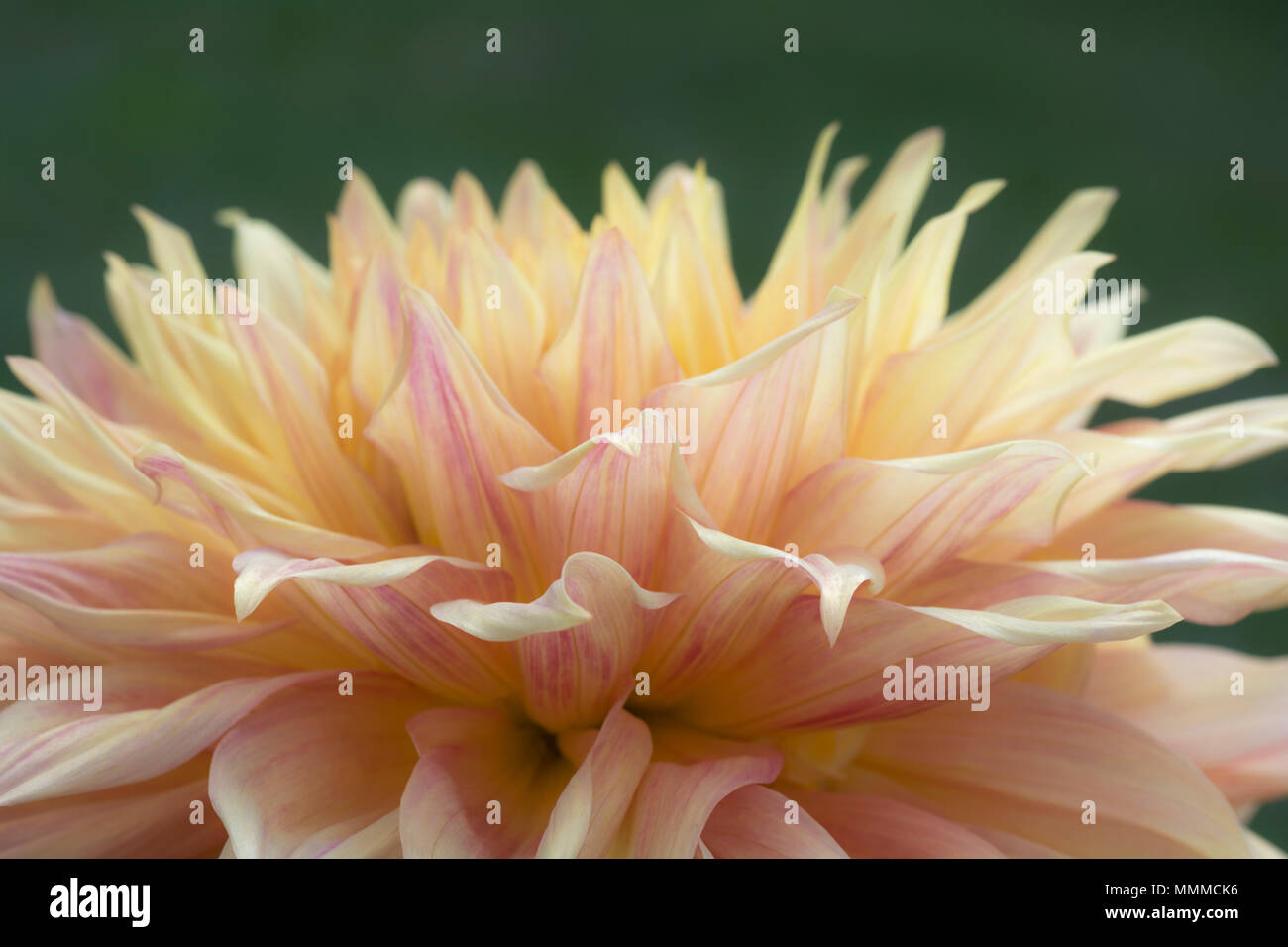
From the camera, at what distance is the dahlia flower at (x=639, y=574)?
234 mm

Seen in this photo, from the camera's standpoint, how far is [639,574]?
0.25 m

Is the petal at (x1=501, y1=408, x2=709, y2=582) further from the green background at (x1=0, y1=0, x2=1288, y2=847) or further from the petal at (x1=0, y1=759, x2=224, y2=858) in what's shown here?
the green background at (x1=0, y1=0, x2=1288, y2=847)

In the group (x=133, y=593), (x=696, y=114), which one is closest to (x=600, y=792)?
(x=133, y=593)

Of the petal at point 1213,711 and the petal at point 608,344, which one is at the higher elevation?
the petal at point 608,344

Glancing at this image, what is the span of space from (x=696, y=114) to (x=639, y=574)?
635 millimetres

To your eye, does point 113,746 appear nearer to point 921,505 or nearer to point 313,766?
point 313,766

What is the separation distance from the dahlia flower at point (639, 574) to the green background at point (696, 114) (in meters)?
0.50

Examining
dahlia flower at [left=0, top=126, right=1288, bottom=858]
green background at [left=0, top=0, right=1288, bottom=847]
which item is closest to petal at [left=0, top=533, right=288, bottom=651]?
dahlia flower at [left=0, top=126, right=1288, bottom=858]

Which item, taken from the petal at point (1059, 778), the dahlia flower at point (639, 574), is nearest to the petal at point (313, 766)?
the dahlia flower at point (639, 574)

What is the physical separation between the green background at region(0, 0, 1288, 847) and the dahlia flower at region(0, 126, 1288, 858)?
0.50 meters

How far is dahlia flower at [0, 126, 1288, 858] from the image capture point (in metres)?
0.23

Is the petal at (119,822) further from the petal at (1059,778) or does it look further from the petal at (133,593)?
the petal at (1059,778)

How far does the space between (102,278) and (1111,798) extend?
2.19 feet
